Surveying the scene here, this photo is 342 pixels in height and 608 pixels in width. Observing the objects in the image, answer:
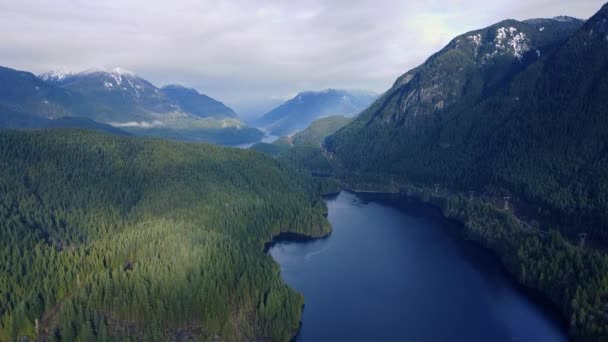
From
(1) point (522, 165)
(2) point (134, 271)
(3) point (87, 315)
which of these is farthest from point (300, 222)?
(1) point (522, 165)

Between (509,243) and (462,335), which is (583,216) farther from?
(462,335)

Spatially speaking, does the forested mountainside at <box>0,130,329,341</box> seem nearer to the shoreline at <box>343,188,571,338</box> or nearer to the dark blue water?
the dark blue water

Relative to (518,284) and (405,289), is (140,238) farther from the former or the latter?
(518,284)

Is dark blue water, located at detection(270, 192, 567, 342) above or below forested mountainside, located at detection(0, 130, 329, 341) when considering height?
below

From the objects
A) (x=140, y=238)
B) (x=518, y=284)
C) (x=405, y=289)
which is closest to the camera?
(x=140, y=238)

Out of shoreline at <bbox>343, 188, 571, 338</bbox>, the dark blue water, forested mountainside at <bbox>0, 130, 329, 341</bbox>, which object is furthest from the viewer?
shoreline at <bbox>343, 188, 571, 338</bbox>

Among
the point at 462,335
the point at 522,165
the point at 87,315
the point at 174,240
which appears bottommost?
the point at 462,335

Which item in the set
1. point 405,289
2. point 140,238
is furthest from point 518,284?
point 140,238
